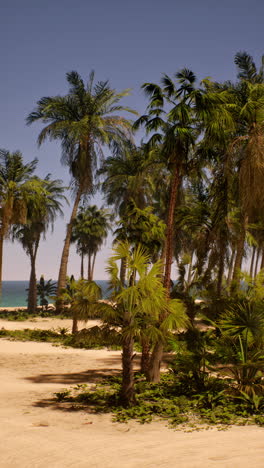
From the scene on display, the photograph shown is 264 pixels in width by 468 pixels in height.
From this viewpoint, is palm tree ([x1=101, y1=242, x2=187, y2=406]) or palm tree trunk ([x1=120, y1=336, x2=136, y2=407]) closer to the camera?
palm tree ([x1=101, y1=242, x2=187, y2=406])

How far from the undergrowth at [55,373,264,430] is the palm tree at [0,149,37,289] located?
16.3 m

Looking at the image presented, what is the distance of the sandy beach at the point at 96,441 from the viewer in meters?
6.84

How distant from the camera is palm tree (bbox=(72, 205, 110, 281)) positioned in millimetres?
51906

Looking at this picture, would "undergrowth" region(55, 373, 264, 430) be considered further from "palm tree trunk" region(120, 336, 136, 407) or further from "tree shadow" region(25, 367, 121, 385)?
"tree shadow" region(25, 367, 121, 385)

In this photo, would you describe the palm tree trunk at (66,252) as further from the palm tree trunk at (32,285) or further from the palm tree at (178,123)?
the palm tree at (178,123)

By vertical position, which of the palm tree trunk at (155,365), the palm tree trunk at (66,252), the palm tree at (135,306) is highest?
the palm tree trunk at (66,252)

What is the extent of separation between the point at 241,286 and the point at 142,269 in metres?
6.39

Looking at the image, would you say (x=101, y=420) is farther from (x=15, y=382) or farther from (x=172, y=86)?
(x=172, y=86)

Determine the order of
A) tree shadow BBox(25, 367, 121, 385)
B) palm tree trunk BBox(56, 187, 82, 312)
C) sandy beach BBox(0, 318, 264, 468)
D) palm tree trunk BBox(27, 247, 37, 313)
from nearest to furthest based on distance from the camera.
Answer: sandy beach BBox(0, 318, 264, 468)
tree shadow BBox(25, 367, 121, 385)
palm tree trunk BBox(56, 187, 82, 312)
palm tree trunk BBox(27, 247, 37, 313)

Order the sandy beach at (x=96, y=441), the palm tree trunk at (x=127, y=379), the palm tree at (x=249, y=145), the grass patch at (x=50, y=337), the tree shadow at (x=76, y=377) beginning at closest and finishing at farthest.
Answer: the sandy beach at (x=96, y=441) < the palm tree trunk at (x=127, y=379) < the tree shadow at (x=76, y=377) < the palm tree at (x=249, y=145) < the grass patch at (x=50, y=337)

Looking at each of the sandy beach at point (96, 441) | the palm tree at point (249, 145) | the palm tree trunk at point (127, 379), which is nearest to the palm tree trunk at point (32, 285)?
the palm tree at point (249, 145)

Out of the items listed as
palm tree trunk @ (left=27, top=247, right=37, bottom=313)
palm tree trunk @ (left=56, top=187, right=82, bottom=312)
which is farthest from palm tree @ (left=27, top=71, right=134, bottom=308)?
palm tree trunk @ (left=27, top=247, right=37, bottom=313)

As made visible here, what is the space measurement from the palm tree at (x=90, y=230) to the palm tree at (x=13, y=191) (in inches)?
883

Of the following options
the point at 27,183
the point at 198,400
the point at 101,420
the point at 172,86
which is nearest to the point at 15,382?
the point at 101,420
